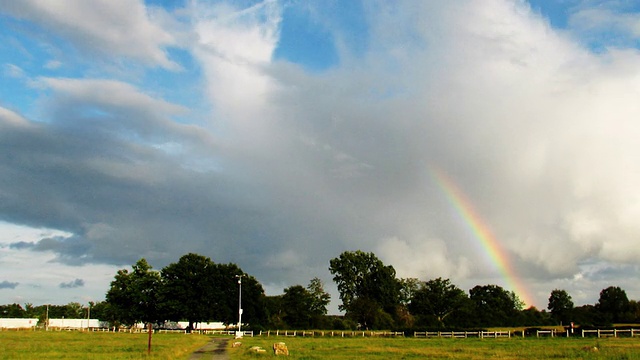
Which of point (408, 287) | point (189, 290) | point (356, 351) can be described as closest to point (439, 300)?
point (408, 287)

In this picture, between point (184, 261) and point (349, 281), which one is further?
point (349, 281)

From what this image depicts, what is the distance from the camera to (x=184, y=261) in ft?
399

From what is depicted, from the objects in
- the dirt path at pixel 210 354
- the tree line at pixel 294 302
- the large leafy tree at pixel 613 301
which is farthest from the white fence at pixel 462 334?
the large leafy tree at pixel 613 301

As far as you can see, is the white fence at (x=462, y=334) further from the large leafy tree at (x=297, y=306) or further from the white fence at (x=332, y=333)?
the large leafy tree at (x=297, y=306)

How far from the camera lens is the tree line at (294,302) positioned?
388 feet

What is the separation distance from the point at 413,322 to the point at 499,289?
72.3 m

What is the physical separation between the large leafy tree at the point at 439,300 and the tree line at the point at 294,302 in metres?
0.29

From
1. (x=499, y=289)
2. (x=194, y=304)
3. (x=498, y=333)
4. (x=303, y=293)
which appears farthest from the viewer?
(x=499, y=289)

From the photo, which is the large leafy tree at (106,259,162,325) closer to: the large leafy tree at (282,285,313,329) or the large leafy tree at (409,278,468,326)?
the large leafy tree at (282,285,313,329)

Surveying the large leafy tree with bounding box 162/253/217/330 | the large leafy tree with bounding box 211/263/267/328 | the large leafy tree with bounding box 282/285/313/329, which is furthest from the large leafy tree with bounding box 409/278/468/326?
the large leafy tree with bounding box 162/253/217/330

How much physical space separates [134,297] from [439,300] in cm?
8626

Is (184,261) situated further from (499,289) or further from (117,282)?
(499,289)

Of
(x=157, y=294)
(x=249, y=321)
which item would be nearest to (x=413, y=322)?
(x=249, y=321)

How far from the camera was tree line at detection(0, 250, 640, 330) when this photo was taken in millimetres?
118250
